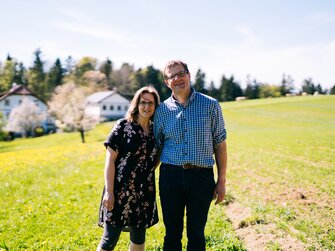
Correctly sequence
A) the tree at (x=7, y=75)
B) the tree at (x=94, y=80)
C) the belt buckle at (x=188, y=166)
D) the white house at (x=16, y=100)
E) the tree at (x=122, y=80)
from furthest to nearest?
the tree at (x=122, y=80) → the tree at (x=94, y=80) → the tree at (x=7, y=75) → the white house at (x=16, y=100) → the belt buckle at (x=188, y=166)

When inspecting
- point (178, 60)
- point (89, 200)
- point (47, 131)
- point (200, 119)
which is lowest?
point (47, 131)

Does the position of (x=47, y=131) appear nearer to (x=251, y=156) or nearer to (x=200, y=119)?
(x=251, y=156)

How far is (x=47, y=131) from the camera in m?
65.1

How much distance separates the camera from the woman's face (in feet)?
14.2

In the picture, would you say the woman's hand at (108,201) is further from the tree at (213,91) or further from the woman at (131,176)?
the tree at (213,91)

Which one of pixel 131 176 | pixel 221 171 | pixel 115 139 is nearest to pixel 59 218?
pixel 131 176

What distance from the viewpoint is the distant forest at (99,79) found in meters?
81.5

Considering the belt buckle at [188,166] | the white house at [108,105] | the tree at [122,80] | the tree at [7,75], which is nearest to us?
the belt buckle at [188,166]

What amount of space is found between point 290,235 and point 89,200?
17.6ft

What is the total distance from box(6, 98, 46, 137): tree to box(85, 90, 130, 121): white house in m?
12.8

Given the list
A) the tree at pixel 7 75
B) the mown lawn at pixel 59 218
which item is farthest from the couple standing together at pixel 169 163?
the tree at pixel 7 75

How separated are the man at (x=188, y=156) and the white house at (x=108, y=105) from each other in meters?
68.0

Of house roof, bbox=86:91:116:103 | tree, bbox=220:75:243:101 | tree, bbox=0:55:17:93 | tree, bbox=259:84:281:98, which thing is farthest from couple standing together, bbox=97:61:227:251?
tree, bbox=259:84:281:98

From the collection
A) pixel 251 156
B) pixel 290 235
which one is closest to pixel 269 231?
pixel 290 235
